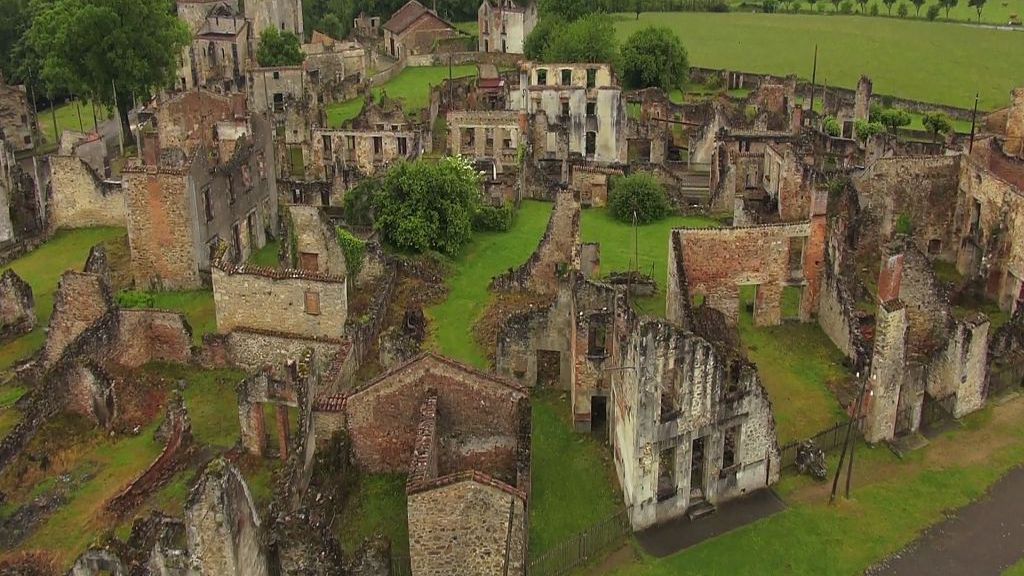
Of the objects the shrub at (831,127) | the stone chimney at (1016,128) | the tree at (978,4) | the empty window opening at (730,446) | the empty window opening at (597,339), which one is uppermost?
the tree at (978,4)

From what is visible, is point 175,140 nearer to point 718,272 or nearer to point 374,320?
point 374,320

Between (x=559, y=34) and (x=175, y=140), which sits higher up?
(x=559, y=34)

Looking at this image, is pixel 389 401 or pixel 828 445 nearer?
pixel 389 401

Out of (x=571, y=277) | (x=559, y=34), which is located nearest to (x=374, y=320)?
(x=571, y=277)

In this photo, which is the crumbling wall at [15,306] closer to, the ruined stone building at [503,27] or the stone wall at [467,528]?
the stone wall at [467,528]

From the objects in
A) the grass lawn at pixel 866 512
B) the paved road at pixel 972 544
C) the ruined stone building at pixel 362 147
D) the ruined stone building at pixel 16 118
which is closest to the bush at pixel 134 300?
the ruined stone building at pixel 362 147

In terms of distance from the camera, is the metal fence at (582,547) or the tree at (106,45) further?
the tree at (106,45)
